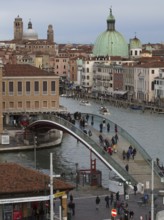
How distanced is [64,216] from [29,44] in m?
96.4

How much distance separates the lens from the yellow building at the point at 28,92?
3725 centimetres

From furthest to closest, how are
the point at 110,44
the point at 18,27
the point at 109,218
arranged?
the point at 18,27 → the point at 110,44 → the point at 109,218

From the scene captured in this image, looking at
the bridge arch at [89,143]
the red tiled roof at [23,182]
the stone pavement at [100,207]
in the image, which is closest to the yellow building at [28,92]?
the bridge arch at [89,143]

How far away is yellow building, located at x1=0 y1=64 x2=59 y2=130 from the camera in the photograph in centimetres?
3725

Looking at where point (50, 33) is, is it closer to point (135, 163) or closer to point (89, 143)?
point (89, 143)

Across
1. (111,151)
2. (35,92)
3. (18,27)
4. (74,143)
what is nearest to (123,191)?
(111,151)

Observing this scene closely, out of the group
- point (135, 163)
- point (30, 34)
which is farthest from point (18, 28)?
point (135, 163)

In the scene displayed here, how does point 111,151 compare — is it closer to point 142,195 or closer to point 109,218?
point 142,195

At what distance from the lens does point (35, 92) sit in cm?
3747

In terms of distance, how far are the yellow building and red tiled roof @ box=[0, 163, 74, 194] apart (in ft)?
70.5

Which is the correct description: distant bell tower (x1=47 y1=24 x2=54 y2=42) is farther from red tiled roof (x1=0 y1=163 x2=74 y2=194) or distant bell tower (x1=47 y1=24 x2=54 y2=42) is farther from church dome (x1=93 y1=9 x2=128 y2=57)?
red tiled roof (x1=0 y1=163 x2=74 y2=194)

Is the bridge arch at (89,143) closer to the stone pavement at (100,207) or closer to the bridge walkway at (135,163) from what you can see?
the bridge walkway at (135,163)

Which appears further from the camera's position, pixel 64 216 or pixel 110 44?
pixel 110 44

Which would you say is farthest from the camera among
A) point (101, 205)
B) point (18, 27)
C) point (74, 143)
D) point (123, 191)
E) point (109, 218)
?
point (18, 27)
